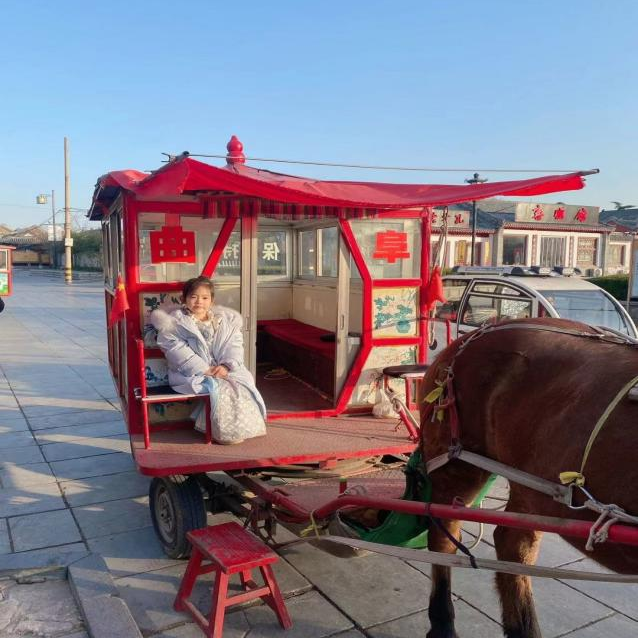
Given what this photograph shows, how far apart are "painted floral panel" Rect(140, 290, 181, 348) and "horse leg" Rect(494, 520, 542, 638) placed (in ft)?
8.39

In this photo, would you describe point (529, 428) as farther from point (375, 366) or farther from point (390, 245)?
point (390, 245)

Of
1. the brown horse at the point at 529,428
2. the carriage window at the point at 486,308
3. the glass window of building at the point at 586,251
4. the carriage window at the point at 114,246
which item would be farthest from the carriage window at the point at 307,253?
the glass window of building at the point at 586,251

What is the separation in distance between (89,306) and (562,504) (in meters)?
Result: 20.7

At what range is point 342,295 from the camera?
4.77 meters

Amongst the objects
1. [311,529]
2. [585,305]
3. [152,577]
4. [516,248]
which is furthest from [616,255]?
[152,577]

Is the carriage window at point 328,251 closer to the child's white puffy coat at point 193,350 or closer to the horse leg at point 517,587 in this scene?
the child's white puffy coat at point 193,350

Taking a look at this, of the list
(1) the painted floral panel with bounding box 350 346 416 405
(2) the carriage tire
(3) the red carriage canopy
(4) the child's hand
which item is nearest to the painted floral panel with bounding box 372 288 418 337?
(1) the painted floral panel with bounding box 350 346 416 405

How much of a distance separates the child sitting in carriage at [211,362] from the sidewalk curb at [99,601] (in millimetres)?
1014

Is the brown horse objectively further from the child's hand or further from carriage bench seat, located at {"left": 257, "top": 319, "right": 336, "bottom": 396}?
carriage bench seat, located at {"left": 257, "top": 319, "right": 336, "bottom": 396}

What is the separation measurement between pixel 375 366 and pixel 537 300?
389 centimetres

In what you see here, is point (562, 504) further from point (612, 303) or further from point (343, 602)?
point (612, 303)

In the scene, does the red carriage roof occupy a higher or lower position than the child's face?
higher

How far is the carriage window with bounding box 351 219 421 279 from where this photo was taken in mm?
4707

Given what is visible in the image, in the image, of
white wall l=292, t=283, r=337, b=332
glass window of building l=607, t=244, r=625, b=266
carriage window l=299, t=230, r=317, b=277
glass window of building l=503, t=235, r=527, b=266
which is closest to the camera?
white wall l=292, t=283, r=337, b=332
